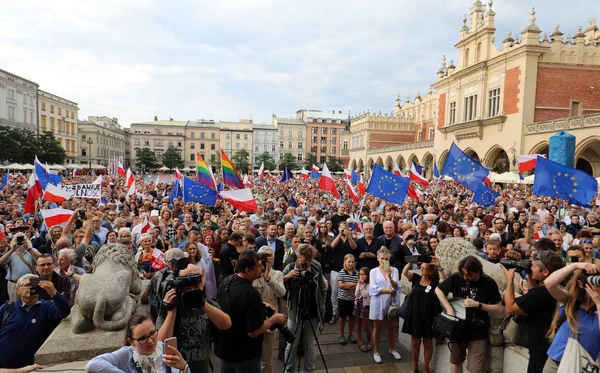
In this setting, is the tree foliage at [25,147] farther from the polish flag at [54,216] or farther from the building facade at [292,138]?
the building facade at [292,138]

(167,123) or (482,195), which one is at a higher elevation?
(167,123)

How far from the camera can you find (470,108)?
106ft

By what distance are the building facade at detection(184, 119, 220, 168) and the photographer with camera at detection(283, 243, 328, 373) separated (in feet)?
308

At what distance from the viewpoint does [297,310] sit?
4.47 meters

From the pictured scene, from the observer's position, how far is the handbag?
12.0 feet

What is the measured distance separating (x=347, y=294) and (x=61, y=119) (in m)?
78.8

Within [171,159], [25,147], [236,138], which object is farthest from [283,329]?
[236,138]

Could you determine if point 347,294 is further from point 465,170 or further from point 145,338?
point 465,170

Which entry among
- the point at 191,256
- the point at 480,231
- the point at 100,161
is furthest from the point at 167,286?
the point at 100,161

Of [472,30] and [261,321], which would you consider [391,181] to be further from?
[472,30]

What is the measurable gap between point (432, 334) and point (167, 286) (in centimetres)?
327

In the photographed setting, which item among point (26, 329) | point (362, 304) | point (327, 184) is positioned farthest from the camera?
point (327, 184)

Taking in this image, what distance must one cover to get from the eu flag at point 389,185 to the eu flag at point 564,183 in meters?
3.28

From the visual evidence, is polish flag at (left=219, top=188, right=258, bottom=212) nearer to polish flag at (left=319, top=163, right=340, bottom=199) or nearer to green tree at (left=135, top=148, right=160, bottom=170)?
polish flag at (left=319, top=163, right=340, bottom=199)
